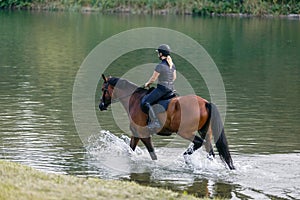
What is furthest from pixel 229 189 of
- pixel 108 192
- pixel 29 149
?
pixel 29 149

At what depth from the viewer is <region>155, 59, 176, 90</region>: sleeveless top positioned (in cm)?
1502

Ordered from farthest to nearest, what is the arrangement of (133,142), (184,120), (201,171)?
(133,142) < (184,120) < (201,171)

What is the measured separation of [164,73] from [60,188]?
4.81 m

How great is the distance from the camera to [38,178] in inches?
459

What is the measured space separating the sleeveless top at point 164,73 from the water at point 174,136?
1792 millimetres

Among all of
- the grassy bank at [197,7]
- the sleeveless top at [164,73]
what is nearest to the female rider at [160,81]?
the sleeveless top at [164,73]

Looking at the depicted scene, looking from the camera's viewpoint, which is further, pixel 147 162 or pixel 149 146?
pixel 149 146

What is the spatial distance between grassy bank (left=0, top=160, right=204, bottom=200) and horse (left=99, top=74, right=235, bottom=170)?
3.39 m

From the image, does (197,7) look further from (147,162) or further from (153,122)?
(153,122)

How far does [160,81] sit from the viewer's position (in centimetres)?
1520

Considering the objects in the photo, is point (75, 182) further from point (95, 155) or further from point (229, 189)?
point (95, 155)

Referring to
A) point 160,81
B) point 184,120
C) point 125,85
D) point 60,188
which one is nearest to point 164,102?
point 160,81

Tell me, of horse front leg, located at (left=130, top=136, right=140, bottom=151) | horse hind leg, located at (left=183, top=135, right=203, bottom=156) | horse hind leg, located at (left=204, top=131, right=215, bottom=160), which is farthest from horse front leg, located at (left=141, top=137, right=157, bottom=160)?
horse hind leg, located at (left=204, top=131, right=215, bottom=160)

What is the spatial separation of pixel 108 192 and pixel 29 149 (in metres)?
6.25
